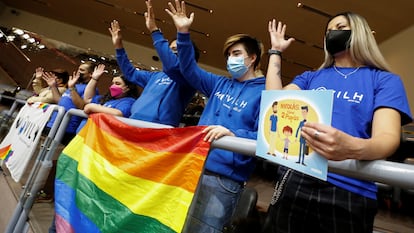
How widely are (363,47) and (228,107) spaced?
668mm

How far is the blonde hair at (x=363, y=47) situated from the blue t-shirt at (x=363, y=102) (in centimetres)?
4

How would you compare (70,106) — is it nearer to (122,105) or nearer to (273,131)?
(122,105)

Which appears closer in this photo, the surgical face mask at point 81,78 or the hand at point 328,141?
the hand at point 328,141

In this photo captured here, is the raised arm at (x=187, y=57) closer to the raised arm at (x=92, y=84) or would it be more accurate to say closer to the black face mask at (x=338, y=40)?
the black face mask at (x=338, y=40)

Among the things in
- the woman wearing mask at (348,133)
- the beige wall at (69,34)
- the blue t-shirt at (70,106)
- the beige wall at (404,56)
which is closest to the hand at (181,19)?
the woman wearing mask at (348,133)

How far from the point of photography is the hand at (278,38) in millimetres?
1405

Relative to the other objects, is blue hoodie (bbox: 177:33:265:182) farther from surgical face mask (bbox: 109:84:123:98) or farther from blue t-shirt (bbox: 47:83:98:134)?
blue t-shirt (bbox: 47:83:98:134)

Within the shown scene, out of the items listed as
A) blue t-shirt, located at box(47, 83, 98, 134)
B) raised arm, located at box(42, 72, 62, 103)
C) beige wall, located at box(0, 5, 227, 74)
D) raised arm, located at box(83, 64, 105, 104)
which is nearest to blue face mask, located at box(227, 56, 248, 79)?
blue t-shirt, located at box(47, 83, 98, 134)

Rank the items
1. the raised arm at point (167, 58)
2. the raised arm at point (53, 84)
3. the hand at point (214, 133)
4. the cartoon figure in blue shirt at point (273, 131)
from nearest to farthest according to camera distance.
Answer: the cartoon figure in blue shirt at point (273, 131) → the hand at point (214, 133) → the raised arm at point (167, 58) → the raised arm at point (53, 84)

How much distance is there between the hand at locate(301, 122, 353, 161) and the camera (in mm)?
714

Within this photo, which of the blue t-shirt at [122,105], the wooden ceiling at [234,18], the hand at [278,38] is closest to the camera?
the hand at [278,38]

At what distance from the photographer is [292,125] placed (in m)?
0.81

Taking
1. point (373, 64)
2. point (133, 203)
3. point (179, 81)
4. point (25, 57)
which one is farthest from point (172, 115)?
point (25, 57)

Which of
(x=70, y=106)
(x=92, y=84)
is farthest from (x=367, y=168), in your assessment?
(x=70, y=106)
